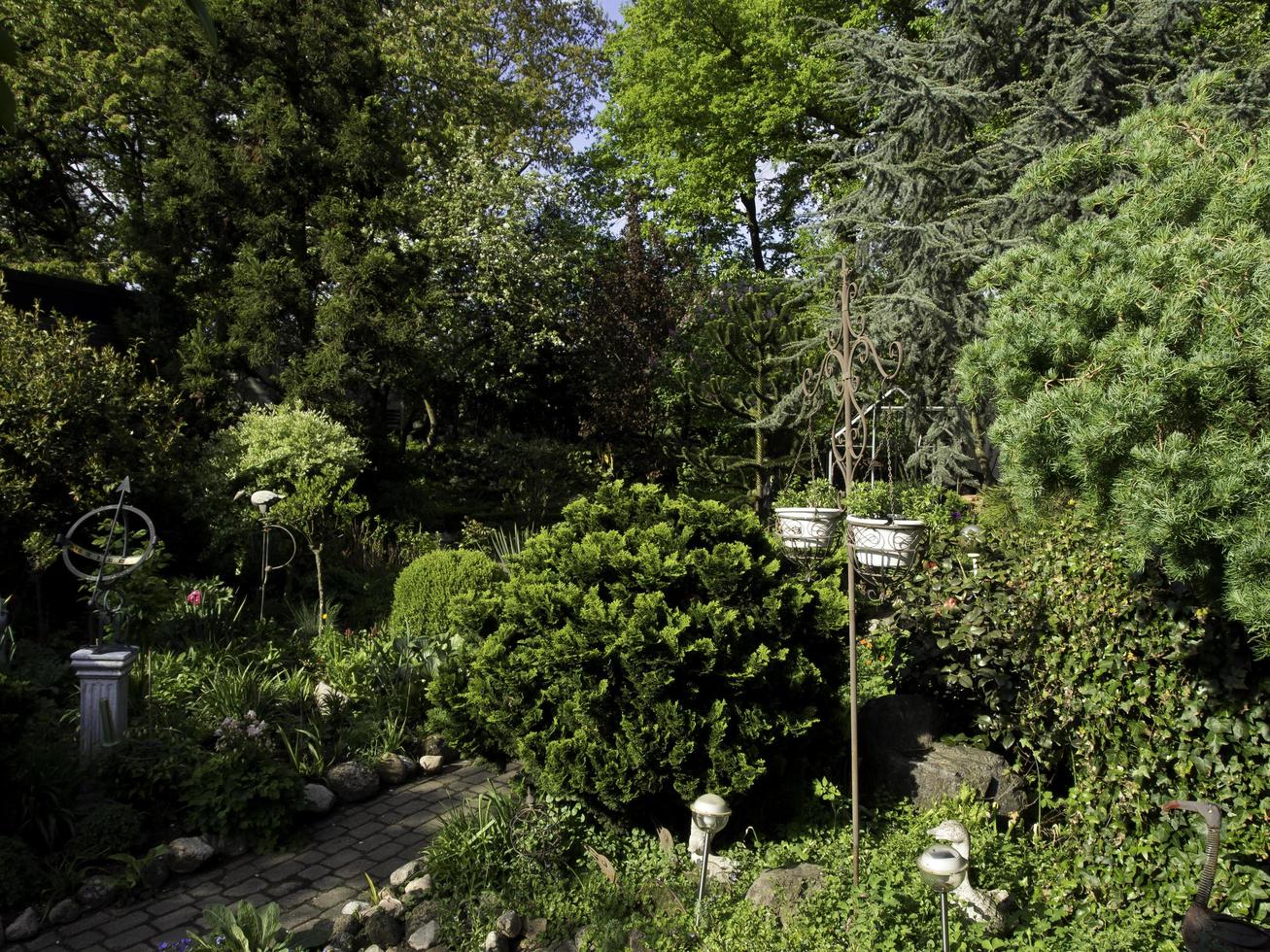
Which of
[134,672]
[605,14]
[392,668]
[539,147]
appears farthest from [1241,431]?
[605,14]

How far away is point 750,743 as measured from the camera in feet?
13.5

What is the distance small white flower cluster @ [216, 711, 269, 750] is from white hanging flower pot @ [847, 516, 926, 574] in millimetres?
3570

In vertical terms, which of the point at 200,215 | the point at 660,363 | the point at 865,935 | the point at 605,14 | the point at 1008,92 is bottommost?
the point at 865,935

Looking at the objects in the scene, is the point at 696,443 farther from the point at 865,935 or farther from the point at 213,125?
the point at 865,935

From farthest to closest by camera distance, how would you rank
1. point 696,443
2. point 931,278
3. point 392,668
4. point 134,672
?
point 696,443 < point 931,278 < point 392,668 < point 134,672

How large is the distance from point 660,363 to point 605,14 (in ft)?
38.9

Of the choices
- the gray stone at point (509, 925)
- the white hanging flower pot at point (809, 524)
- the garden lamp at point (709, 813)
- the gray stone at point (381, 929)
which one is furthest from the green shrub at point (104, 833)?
the white hanging flower pot at point (809, 524)

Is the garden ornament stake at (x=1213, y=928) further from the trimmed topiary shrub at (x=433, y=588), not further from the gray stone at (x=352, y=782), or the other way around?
the trimmed topiary shrub at (x=433, y=588)

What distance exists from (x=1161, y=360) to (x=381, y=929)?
376 cm

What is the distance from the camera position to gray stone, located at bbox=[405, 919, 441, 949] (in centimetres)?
365

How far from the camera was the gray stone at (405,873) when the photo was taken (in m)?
4.09

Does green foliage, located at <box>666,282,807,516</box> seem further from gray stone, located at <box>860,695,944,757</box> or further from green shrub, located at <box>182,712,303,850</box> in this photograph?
green shrub, located at <box>182,712,303,850</box>

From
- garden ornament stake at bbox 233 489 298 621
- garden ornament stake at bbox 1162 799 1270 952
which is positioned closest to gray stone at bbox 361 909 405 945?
garden ornament stake at bbox 1162 799 1270 952

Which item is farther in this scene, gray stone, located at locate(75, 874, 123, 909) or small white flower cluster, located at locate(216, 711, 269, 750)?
small white flower cluster, located at locate(216, 711, 269, 750)
